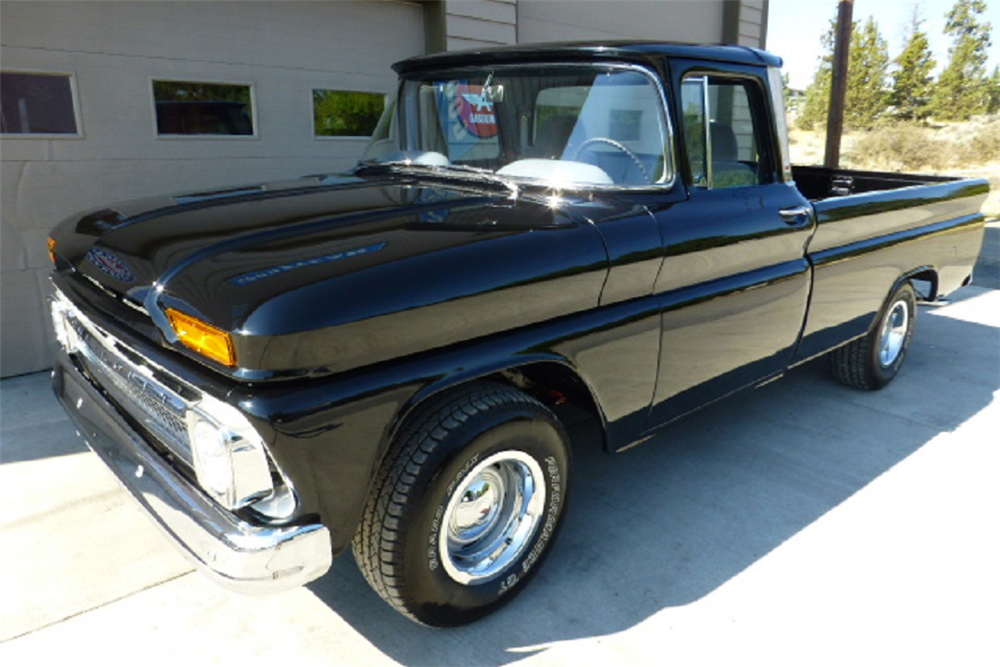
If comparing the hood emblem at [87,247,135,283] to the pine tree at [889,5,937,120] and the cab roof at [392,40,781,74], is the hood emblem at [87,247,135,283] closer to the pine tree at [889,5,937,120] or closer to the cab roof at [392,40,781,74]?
the cab roof at [392,40,781,74]

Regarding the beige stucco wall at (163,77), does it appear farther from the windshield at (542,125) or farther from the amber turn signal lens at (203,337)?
the amber turn signal lens at (203,337)

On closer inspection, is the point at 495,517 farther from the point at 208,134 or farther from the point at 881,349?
the point at 208,134

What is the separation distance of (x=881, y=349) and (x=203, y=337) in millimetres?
4193

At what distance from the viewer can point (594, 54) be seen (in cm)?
286

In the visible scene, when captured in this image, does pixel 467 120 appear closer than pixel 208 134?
Yes

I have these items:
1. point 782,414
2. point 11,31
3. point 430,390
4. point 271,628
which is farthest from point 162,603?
point 11,31

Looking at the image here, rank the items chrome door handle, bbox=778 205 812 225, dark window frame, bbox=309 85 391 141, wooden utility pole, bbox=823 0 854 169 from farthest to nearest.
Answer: wooden utility pole, bbox=823 0 854 169, dark window frame, bbox=309 85 391 141, chrome door handle, bbox=778 205 812 225

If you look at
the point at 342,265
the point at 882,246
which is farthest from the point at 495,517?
the point at 882,246

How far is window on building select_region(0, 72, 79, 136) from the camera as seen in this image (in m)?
4.34

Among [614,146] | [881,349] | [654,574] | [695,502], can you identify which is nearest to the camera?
[654,574]

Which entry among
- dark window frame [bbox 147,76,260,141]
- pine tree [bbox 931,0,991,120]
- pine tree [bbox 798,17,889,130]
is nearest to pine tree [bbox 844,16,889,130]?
pine tree [bbox 798,17,889,130]

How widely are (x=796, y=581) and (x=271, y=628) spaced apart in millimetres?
1884

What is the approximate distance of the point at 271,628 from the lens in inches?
93.3

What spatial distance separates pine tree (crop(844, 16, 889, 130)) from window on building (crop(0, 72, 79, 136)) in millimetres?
36700
